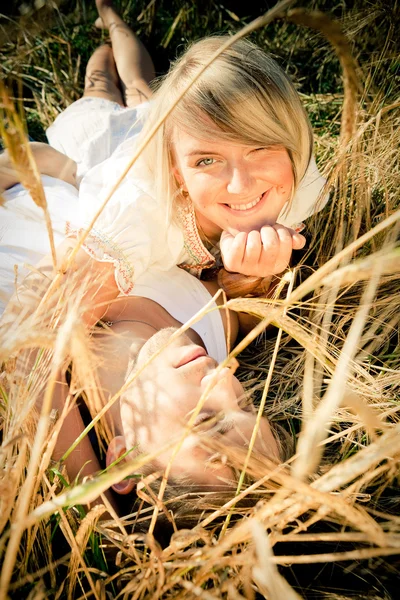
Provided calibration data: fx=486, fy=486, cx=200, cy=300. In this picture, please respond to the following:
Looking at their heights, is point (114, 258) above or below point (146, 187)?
below

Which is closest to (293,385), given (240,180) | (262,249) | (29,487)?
(262,249)

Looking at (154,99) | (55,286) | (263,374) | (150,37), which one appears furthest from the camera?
(150,37)

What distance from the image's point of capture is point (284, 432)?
1423 mm

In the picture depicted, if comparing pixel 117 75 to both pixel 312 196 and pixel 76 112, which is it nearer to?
pixel 76 112

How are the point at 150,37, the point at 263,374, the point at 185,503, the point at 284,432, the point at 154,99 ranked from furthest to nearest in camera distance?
the point at 150,37 → the point at 263,374 → the point at 154,99 → the point at 284,432 → the point at 185,503

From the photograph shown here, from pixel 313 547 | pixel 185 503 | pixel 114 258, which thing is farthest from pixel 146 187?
pixel 313 547

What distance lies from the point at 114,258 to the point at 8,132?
87 centimetres

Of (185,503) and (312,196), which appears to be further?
(312,196)

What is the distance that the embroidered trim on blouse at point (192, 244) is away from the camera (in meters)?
1.65

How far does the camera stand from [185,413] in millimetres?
1177

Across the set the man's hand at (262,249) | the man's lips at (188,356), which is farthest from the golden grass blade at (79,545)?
the man's hand at (262,249)

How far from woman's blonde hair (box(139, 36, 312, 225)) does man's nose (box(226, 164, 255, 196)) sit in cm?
8

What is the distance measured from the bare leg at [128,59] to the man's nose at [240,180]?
1176 mm

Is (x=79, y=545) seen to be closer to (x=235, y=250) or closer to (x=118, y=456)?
(x=118, y=456)
